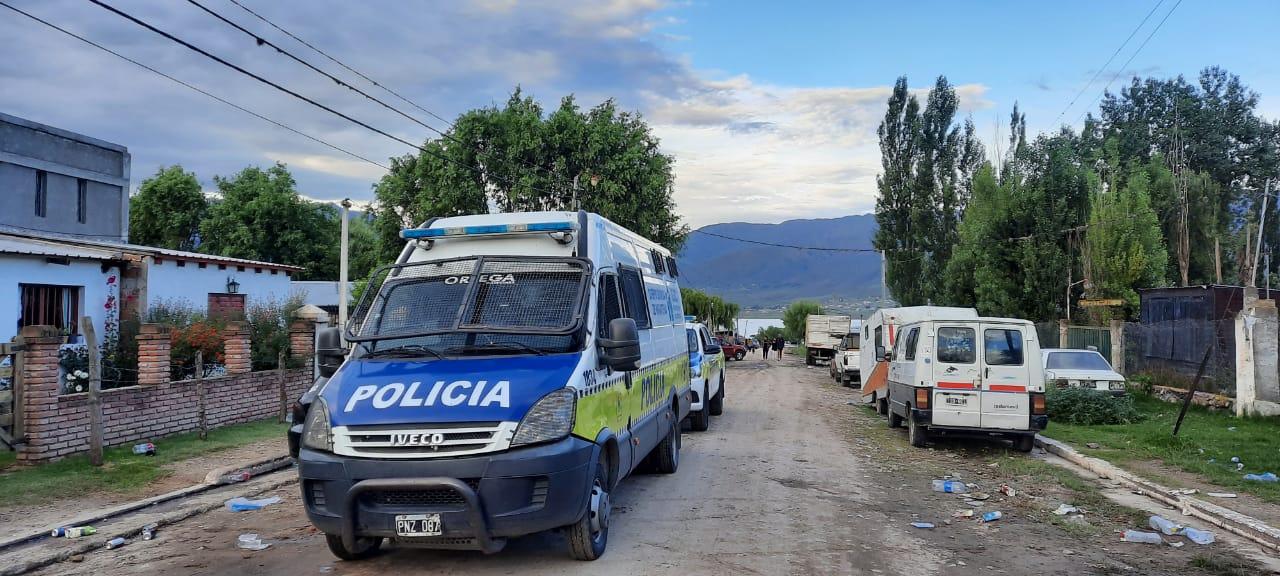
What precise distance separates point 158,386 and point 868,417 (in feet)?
42.1

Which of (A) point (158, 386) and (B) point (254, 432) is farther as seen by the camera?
(B) point (254, 432)

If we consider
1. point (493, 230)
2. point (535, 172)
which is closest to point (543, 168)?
point (535, 172)

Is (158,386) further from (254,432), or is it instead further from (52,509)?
(52,509)

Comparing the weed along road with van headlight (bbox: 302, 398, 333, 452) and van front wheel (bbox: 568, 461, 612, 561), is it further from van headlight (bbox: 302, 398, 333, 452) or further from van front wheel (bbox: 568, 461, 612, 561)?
van headlight (bbox: 302, 398, 333, 452)

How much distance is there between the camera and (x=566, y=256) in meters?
7.57

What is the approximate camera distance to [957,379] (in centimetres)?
1258

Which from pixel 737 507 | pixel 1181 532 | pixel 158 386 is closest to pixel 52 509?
pixel 158 386

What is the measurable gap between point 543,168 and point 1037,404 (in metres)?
24.3

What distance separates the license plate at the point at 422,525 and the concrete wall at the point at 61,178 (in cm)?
2450

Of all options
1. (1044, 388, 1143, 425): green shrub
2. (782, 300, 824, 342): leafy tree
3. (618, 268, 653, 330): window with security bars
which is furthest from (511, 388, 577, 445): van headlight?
(782, 300, 824, 342): leafy tree

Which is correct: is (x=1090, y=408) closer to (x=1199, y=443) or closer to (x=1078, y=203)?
(x=1199, y=443)

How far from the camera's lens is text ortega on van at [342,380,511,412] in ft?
19.4

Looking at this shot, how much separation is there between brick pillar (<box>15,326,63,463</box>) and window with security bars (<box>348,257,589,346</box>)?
4968mm

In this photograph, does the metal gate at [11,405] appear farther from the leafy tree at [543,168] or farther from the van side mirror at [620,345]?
the leafy tree at [543,168]
